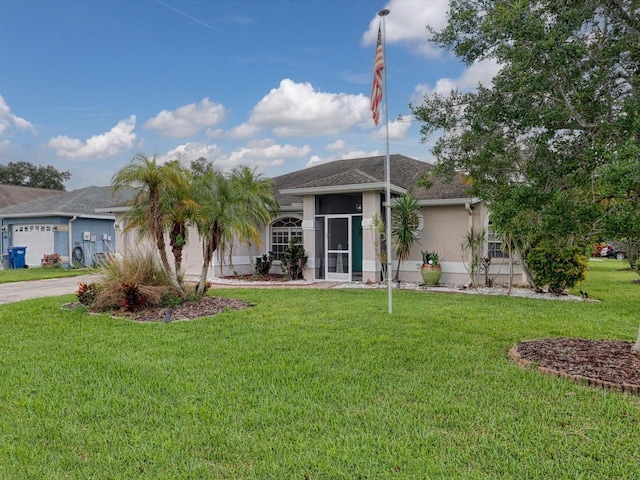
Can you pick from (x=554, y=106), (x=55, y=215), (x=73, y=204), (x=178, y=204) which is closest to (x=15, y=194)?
(x=73, y=204)

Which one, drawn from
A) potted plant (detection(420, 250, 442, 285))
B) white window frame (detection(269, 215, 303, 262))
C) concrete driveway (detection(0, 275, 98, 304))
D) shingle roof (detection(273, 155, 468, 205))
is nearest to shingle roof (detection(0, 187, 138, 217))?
concrete driveway (detection(0, 275, 98, 304))

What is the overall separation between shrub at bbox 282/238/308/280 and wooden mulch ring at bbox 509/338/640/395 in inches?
397

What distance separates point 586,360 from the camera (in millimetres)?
5430

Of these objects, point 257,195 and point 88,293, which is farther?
point 257,195

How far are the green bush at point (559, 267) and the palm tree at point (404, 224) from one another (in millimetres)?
3844

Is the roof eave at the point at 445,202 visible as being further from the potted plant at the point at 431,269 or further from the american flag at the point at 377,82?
the american flag at the point at 377,82

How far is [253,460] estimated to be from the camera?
320 cm

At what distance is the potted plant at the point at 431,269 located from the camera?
14.1 m

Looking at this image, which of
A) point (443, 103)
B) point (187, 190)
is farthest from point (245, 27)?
point (443, 103)

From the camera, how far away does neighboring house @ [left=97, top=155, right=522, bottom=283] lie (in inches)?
560

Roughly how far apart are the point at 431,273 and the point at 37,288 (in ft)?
42.8

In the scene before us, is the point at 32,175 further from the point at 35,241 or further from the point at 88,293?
the point at 88,293

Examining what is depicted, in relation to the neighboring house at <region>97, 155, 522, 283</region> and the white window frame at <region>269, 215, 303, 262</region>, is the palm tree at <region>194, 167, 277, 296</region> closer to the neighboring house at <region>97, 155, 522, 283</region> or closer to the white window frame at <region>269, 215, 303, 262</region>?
the neighboring house at <region>97, 155, 522, 283</region>

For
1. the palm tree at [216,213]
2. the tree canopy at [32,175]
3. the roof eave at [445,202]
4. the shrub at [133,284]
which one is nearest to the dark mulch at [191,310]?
the shrub at [133,284]
